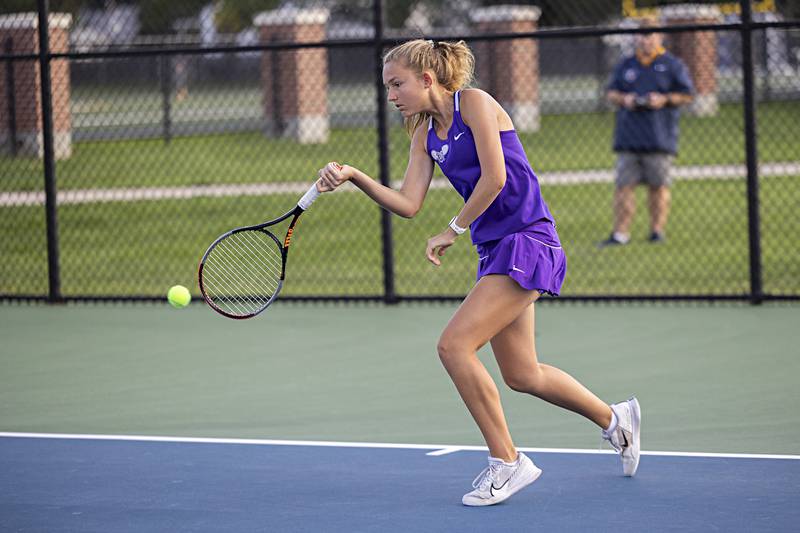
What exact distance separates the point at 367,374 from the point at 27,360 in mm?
1987

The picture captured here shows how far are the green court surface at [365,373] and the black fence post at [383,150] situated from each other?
166 mm

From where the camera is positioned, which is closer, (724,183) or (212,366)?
(212,366)

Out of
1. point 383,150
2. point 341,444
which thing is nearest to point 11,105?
point 383,150

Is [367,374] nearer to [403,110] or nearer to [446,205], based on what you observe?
[403,110]

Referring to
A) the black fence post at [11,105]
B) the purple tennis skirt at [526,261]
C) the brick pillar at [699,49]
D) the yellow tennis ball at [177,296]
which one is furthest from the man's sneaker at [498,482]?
the brick pillar at [699,49]

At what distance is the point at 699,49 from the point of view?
69.5ft

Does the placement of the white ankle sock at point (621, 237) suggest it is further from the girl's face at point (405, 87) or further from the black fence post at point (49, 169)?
the girl's face at point (405, 87)

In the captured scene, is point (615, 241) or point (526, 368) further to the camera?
point (615, 241)

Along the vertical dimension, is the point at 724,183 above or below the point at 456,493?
above

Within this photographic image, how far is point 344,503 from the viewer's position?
5352 millimetres

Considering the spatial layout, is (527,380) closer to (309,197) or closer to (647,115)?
(309,197)

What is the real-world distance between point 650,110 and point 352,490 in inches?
258

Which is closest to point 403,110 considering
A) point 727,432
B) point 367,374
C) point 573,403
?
point 573,403

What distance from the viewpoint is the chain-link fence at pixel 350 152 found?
1024 centimetres
